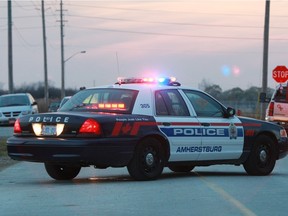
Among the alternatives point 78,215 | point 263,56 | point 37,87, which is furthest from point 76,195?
point 37,87

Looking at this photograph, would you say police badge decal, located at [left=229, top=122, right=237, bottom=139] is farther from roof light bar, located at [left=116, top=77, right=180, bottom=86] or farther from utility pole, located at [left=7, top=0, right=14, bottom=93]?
utility pole, located at [left=7, top=0, right=14, bottom=93]

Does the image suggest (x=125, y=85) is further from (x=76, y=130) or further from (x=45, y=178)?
(x=45, y=178)

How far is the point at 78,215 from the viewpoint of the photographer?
23.3ft

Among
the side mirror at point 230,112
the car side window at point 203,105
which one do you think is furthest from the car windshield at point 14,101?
the side mirror at point 230,112

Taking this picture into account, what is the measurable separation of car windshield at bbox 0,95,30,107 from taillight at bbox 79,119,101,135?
71.7 feet

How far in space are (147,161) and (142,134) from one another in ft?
1.57

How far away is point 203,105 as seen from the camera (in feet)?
35.6

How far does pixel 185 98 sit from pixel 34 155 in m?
2.77

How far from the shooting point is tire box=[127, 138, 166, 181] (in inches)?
384

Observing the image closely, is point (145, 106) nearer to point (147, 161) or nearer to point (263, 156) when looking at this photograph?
point (147, 161)

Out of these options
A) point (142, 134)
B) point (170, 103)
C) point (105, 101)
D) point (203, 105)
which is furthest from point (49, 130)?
point (203, 105)

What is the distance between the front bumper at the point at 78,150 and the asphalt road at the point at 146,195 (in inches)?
16.1

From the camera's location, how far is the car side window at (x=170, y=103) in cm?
1019

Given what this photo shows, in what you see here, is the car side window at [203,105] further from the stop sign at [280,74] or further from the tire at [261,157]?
the stop sign at [280,74]
